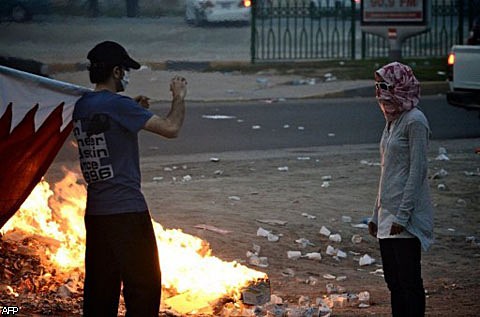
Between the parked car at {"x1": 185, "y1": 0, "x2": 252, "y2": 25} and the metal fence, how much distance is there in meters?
0.54

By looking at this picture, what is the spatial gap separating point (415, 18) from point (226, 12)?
4858mm

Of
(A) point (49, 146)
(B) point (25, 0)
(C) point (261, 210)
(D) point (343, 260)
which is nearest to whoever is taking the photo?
(A) point (49, 146)

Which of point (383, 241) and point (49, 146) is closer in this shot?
point (383, 241)

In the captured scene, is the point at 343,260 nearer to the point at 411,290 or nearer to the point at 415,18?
the point at 411,290

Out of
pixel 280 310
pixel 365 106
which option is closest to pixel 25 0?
pixel 365 106

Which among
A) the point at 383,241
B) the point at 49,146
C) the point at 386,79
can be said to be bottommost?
the point at 383,241

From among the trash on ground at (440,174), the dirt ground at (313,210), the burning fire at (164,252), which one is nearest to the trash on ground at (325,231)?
the dirt ground at (313,210)

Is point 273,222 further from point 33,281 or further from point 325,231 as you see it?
point 33,281

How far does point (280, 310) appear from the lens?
6492 mm

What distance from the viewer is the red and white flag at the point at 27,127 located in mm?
6355

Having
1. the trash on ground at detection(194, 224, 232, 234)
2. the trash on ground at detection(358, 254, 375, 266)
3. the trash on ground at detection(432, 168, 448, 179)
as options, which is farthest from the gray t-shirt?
the trash on ground at detection(432, 168, 448, 179)

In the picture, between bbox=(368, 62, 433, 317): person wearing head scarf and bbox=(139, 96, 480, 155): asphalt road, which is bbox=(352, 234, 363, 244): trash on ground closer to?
bbox=(368, 62, 433, 317): person wearing head scarf

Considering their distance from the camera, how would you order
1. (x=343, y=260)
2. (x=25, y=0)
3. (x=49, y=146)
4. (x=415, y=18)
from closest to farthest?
(x=49, y=146), (x=343, y=260), (x=25, y=0), (x=415, y=18)

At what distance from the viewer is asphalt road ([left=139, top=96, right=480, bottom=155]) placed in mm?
14391
